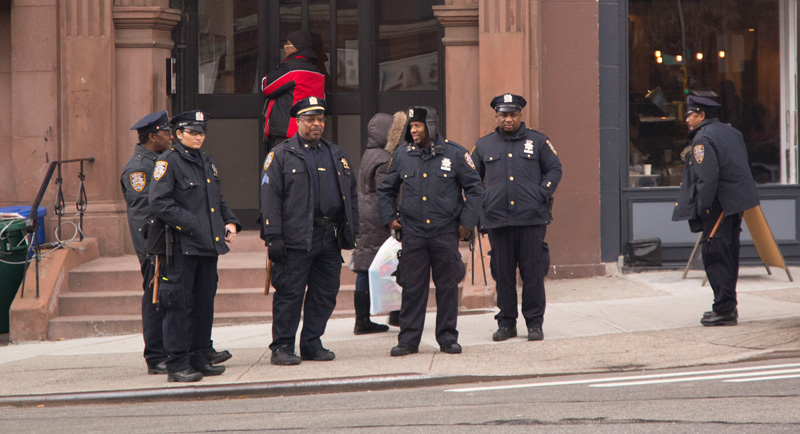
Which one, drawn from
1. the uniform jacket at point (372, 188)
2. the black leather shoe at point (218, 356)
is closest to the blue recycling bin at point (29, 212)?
the black leather shoe at point (218, 356)

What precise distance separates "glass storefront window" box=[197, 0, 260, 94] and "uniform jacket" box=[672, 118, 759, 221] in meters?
5.72

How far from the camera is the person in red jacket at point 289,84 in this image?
1201cm

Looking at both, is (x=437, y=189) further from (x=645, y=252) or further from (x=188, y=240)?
(x=645, y=252)

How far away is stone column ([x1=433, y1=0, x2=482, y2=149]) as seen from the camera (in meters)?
11.9

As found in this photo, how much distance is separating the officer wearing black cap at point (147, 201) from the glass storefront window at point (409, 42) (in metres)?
4.77

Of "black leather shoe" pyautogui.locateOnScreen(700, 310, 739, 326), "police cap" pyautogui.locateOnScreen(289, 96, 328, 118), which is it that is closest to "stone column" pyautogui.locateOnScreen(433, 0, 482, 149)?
"black leather shoe" pyautogui.locateOnScreen(700, 310, 739, 326)

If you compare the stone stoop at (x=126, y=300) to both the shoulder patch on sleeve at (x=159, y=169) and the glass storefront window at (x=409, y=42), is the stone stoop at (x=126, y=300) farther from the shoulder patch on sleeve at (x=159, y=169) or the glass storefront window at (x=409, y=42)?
the shoulder patch on sleeve at (x=159, y=169)

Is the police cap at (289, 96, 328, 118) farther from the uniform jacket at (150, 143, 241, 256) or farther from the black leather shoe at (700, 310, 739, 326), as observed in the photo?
the black leather shoe at (700, 310, 739, 326)

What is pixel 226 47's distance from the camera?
42.4 feet

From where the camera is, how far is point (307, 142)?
837cm

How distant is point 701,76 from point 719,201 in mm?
3957

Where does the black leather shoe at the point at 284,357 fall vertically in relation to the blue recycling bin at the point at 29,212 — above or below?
below

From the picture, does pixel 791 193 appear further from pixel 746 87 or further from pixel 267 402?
pixel 267 402

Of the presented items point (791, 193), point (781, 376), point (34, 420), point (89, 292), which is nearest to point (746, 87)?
point (791, 193)
